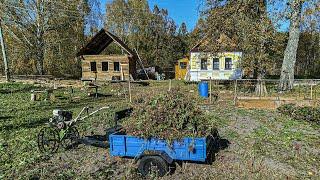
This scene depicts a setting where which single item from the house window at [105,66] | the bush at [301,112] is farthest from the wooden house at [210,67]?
the bush at [301,112]

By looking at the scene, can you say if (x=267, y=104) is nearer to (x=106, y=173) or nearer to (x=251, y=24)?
(x=251, y=24)

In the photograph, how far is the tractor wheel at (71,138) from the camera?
8.68 metres

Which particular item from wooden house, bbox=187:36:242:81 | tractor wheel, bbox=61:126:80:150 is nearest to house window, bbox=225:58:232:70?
wooden house, bbox=187:36:242:81

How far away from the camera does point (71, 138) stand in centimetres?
877

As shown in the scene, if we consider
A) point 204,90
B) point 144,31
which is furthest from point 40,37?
point 144,31

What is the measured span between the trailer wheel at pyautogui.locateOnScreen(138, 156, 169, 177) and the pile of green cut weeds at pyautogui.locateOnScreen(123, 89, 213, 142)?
464mm

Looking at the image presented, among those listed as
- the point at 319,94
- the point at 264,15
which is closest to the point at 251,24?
the point at 264,15

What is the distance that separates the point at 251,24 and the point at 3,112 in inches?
610

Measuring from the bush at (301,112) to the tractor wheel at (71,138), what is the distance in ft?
30.1

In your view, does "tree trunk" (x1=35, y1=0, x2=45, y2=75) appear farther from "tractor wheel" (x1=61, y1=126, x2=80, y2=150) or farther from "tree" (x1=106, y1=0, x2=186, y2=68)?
"tractor wheel" (x1=61, y1=126, x2=80, y2=150)

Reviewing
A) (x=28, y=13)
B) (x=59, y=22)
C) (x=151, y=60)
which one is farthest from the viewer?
(x=151, y=60)

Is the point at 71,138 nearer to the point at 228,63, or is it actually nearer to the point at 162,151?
the point at 162,151

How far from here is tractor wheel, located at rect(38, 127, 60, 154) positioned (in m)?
8.30

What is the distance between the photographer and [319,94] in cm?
1862
